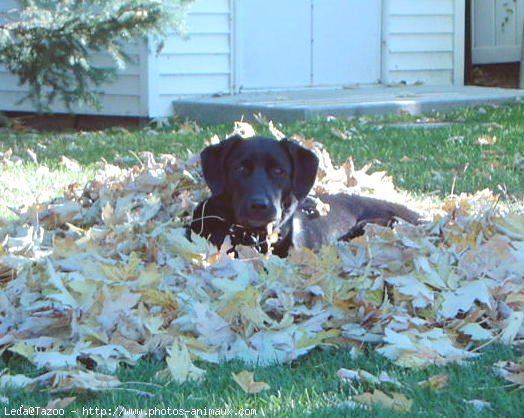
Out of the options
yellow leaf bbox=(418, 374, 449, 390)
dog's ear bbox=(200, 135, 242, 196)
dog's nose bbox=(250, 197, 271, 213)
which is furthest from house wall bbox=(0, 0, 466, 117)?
yellow leaf bbox=(418, 374, 449, 390)

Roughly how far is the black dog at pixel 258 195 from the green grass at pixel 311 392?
1519 mm

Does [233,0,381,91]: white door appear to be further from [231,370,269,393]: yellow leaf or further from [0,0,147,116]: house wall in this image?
[231,370,269,393]: yellow leaf

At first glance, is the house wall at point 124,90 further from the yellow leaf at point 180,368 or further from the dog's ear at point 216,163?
the yellow leaf at point 180,368

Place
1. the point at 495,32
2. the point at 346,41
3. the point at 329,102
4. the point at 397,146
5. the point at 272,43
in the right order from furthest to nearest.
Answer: the point at 495,32 → the point at 346,41 → the point at 272,43 → the point at 329,102 → the point at 397,146

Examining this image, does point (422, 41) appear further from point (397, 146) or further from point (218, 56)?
point (397, 146)

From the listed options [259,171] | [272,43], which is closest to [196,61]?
[272,43]

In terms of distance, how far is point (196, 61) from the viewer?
1297 centimetres

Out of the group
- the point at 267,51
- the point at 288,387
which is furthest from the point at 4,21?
the point at 288,387

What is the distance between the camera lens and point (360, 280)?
4.67 meters

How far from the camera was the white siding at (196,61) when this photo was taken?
12711 mm

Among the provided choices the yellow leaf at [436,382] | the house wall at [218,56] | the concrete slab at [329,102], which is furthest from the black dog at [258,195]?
the house wall at [218,56]

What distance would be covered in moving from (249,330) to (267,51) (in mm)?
9445

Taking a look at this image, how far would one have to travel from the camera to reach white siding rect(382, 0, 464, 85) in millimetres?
14352

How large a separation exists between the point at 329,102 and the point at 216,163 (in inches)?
262
